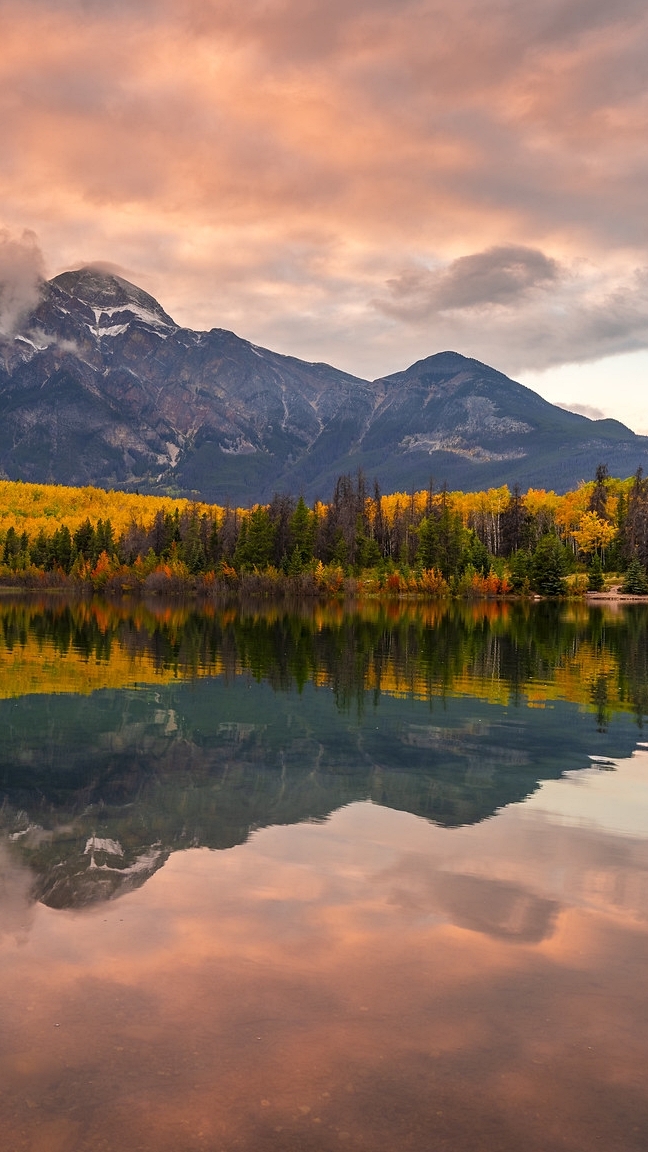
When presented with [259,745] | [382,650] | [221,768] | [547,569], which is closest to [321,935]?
[221,768]

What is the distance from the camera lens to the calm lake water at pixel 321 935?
720cm

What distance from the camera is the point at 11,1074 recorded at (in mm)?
7559

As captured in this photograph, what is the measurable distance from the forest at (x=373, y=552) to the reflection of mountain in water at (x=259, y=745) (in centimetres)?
10735

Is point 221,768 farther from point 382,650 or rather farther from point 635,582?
point 635,582

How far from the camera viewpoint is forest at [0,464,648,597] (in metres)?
156

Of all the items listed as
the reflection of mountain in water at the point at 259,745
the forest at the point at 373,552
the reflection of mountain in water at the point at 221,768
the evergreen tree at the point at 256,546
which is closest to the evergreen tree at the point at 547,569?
the forest at the point at 373,552

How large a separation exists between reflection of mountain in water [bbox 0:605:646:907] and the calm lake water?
12cm

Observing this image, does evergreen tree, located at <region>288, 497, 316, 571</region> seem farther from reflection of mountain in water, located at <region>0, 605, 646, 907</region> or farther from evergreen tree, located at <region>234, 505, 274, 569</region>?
reflection of mountain in water, located at <region>0, 605, 646, 907</region>

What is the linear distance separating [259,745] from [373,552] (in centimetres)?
15209

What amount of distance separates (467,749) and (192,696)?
41.8 ft

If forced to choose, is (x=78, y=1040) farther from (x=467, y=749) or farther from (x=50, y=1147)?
(x=467, y=749)

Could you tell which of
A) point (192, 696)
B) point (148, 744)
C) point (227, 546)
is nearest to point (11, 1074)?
point (148, 744)

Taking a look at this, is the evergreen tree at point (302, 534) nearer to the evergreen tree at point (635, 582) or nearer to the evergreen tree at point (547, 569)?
the evergreen tree at point (547, 569)

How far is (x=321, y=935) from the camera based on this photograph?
10.7 m
